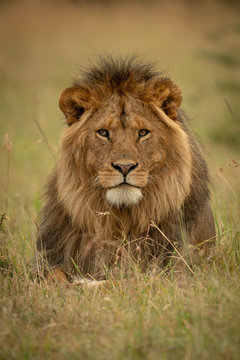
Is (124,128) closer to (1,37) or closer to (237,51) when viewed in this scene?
(237,51)

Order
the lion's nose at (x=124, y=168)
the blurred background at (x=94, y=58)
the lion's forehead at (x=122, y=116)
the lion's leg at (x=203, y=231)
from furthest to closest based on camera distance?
the blurred background at (x=94, y=58)
the lion's leg at (x=203, y=231)
the lion's forehead at (x=122, y=116)
the lion's nose at (x=124, y=168)

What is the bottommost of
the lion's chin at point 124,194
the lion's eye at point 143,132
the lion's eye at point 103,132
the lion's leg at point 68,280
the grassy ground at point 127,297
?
the lion's leg at point 68,280

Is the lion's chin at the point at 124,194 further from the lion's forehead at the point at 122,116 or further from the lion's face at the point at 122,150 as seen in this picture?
the lion's forehead at the point at 122,116

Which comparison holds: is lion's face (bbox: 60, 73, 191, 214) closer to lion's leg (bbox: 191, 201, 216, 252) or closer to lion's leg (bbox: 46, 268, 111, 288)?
lion's leg (bbox: 191, 201, 216, 252)

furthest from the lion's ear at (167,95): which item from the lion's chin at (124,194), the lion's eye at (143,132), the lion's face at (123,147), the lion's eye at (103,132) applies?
the lion's chin at (124,194)

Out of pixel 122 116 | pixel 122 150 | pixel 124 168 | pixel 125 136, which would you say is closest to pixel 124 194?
pixel 124 168

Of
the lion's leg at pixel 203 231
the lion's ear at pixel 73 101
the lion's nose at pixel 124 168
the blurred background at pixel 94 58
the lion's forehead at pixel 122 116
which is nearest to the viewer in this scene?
the lion's nose at pixel 124 168

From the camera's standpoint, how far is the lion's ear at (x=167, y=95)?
180 inches

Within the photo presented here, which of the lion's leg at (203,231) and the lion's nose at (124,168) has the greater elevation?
the lion's nose at (124,168)

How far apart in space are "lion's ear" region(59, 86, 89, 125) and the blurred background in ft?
2.06

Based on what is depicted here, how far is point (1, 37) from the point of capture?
2331 centimetres

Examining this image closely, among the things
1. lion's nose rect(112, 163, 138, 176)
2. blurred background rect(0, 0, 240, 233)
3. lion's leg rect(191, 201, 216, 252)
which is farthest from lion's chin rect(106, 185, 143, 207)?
blurred background rect(0, 0, 240, 233)

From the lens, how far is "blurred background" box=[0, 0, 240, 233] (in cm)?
725

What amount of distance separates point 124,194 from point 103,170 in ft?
0.78
